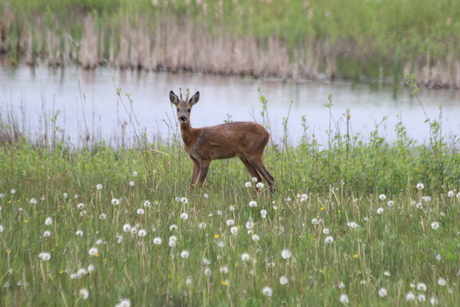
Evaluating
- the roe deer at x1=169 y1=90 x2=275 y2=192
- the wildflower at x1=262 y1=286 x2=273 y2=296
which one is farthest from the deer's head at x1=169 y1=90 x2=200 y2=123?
the wildflower at x1=262 y1=286 x2=273 y2=296

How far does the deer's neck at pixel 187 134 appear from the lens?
24.8 ft

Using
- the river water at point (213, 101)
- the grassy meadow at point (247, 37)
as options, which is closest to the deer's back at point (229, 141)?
the river water at point (213, 101)

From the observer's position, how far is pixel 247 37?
20.5 m

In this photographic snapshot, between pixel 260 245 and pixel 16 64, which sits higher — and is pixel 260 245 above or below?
below

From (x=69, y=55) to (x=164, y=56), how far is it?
122 inches

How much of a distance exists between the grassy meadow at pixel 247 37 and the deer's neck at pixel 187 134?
11933 millimetres

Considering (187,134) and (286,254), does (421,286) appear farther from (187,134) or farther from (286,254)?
(187,134)

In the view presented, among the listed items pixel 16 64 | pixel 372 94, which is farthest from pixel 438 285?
pixel 16 64

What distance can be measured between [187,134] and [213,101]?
31.2 ft

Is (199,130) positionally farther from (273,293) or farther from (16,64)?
(16,64)

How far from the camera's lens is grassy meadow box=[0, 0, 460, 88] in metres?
19.8

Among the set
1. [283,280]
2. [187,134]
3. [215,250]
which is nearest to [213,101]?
[187,134]

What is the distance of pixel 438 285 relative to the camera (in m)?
3.79

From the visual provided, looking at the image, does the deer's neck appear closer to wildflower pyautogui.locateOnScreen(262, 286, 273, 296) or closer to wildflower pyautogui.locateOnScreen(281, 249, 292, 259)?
wildflower pyautogui.locateOnScreen(281, 249, 292, 259)
